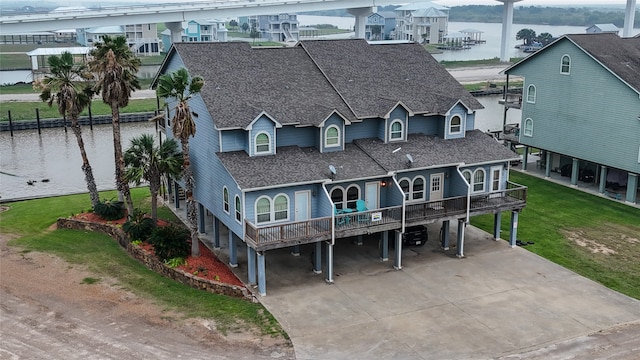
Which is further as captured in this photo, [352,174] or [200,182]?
[200,182]

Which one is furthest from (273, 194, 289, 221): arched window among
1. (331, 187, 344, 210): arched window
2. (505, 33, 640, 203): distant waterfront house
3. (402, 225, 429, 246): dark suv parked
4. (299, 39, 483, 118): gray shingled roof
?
(505, 33, 640, 203): distant waterfront house

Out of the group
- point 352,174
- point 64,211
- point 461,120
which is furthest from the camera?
point 64,211

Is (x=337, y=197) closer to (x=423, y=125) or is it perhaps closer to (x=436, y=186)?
(x=436, y=186)

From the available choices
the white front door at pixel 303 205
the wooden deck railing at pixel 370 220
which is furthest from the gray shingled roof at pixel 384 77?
the white front door at pixel 303 205

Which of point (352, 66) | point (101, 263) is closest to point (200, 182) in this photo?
point (101, 263)

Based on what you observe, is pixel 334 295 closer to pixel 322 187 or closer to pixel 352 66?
pixel 322 187

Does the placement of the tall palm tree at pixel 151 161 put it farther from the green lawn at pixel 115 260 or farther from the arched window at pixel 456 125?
the arched window at pixel 456 125
